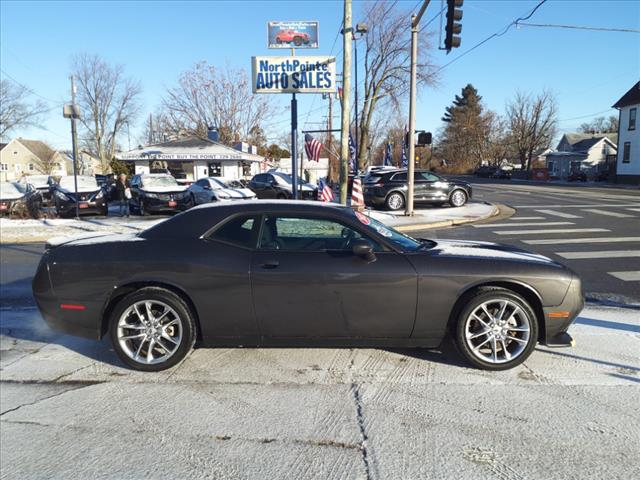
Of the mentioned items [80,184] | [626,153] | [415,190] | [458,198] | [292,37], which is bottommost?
[458,198]

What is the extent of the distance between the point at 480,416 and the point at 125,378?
2775 millimetres

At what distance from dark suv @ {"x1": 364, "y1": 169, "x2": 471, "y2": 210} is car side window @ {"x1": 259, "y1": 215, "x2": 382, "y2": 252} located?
47.8 feet

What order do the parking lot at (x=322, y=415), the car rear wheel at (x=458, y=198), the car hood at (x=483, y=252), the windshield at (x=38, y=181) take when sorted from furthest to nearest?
the windshield at (x=38, y=181) → the car rear wheel at (x=458, y=198) → the car hood at (x=483, y=252) → the parking lot at (x=322, y=415)

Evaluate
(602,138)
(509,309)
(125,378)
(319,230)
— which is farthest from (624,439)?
(602,138)

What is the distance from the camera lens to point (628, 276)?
720 centimetres

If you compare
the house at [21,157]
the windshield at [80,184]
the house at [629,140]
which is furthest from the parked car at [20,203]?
the house at [21,157]

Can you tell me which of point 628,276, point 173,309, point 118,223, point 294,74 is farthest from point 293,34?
point 173,309

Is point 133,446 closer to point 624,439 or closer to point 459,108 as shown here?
point 624,439

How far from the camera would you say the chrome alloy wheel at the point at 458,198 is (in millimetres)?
19078

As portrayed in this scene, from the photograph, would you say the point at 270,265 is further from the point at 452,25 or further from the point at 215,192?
the point at 215,192

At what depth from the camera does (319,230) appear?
409 centimetres

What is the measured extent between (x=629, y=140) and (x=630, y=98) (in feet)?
12.9

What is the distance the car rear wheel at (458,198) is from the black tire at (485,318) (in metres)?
16.0

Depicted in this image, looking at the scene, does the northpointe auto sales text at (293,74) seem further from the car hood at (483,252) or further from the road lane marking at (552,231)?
the car hood at (483,252)
